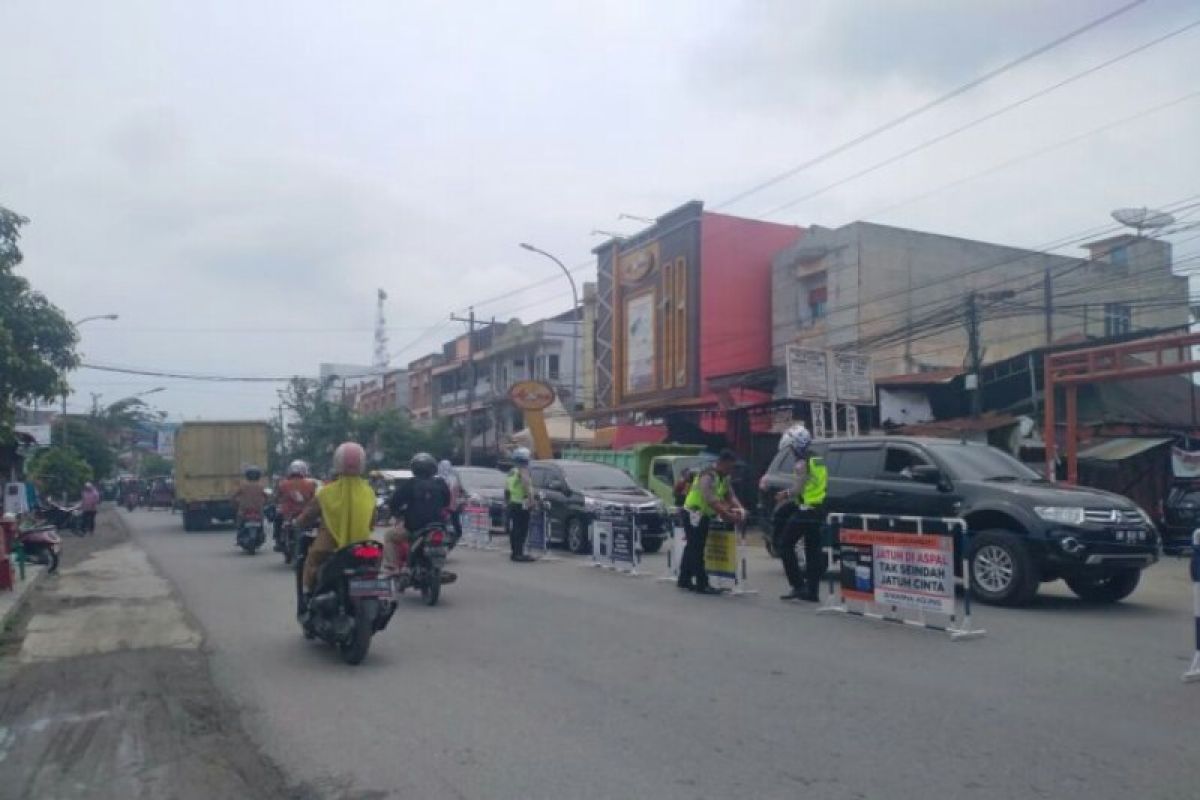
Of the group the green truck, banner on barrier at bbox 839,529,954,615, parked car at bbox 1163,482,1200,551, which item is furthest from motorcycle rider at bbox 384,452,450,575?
parked car at bbox 1163,482,1200,551

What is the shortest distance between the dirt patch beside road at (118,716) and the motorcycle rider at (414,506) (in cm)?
231

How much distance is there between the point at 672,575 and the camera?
49.4 feet

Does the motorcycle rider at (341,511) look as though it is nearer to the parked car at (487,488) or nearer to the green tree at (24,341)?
the green tree at (24,341)

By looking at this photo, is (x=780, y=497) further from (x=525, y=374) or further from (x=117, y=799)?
(x=525, y=374)

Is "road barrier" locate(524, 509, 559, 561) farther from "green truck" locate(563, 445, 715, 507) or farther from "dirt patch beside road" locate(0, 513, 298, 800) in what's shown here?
"green truck" locate(563, 445, 715, 507)

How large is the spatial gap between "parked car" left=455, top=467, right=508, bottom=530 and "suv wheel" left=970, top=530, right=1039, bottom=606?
11.5 m

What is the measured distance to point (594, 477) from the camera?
21000 millimetres

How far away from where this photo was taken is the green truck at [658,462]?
27.5 m

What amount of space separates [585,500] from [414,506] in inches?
317

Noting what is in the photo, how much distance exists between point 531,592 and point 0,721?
708cm

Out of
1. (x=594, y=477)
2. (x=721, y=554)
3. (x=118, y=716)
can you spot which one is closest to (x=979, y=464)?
(x=721, y=554)

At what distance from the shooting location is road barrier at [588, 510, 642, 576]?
51.8ft

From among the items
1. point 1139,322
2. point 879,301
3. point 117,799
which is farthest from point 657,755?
point 1139,322

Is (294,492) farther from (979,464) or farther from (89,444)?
(89,444)
